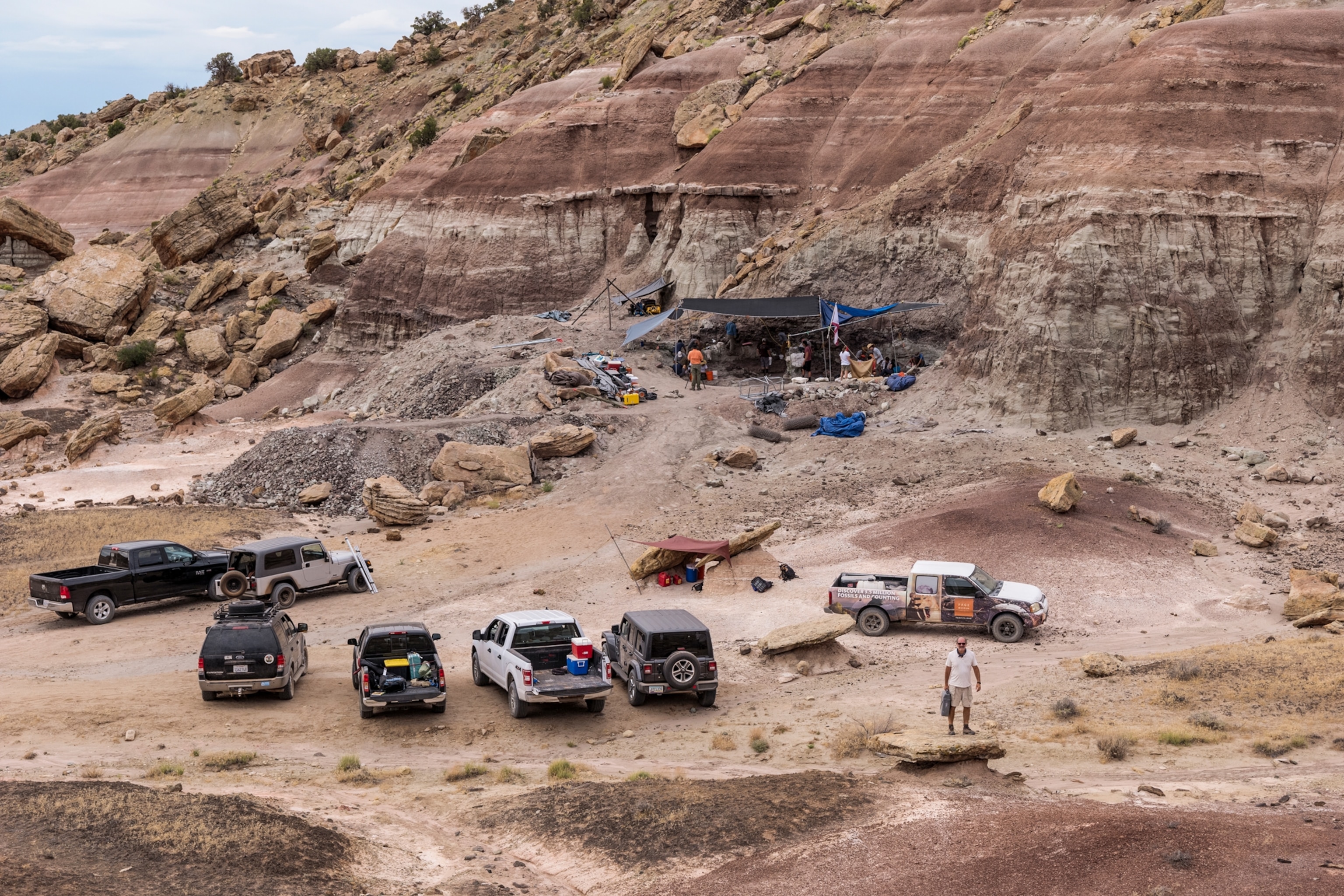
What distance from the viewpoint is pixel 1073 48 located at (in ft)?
157

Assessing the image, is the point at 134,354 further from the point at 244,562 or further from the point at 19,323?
the point at 244,562

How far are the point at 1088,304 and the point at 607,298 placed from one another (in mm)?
24483

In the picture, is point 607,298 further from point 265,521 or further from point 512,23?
point 512,23

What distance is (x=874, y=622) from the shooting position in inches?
865

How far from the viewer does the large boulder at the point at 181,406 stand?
4625cm

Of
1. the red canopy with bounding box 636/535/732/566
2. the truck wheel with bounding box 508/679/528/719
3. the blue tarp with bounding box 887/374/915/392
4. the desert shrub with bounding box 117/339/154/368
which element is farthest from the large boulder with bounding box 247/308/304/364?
the truck wheel with bounding box 508/679/528/719

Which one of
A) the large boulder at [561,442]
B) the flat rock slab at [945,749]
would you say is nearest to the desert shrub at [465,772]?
the flat rock slab at [945,749]

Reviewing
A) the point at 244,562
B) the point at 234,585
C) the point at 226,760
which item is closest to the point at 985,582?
the point at 226,760

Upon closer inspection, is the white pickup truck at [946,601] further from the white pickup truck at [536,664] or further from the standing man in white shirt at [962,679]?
the standing man in white shirt at [962,679]

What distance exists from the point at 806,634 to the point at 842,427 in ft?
56.4

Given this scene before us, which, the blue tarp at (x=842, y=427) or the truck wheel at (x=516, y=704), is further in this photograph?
the blue tarp at (x=842, y=427)

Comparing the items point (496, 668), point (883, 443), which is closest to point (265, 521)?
point (496, 668)

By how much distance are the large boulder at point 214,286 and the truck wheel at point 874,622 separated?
5103cm

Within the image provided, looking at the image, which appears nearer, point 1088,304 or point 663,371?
point 1088,304
